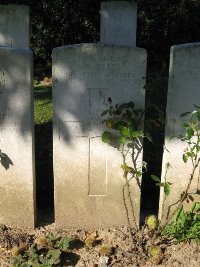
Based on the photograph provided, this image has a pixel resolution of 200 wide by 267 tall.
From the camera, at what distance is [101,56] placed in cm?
336

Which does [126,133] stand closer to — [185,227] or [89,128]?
[89,128]

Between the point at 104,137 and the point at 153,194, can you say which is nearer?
the point at 104,137

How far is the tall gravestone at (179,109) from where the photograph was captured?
10.9 ft

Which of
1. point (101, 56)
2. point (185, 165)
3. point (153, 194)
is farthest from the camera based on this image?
point (153, 194)

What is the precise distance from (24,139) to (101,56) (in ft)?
3.14

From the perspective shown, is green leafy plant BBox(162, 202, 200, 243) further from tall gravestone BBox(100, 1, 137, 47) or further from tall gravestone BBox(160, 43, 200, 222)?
tall gravestone BBox(100, 1, 137, 47)

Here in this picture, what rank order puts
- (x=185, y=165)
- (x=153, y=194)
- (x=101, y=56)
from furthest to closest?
(x=153, y=194) → (x=185, y=165) → (x=101, y=56)

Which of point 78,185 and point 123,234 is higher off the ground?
point 78,185

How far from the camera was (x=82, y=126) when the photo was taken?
3553 mm

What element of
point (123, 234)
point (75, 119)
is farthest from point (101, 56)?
point (123, 234)

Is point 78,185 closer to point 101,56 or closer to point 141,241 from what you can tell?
point 141,241

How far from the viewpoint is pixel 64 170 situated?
366 centimetres

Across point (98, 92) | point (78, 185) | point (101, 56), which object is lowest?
point (78, 185)

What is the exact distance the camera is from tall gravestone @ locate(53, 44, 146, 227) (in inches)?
132
